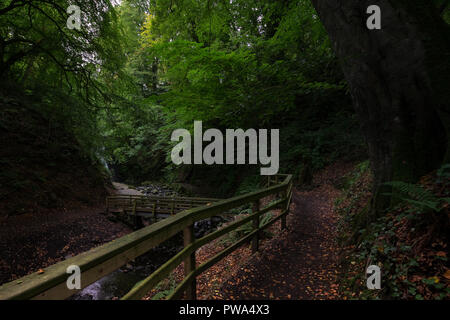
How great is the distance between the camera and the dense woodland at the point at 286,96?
2988 millimetres

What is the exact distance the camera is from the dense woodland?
2.99 metres

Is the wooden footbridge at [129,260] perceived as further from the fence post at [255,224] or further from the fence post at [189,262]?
the fence post at [255,224]

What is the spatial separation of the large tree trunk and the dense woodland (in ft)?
0.05

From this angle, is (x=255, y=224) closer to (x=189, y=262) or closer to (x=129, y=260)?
(x=189, y=262)

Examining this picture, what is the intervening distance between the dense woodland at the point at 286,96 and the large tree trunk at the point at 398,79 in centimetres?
1

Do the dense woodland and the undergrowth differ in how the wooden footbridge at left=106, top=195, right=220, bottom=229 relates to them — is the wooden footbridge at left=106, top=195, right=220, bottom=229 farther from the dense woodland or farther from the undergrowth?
the undergrowth

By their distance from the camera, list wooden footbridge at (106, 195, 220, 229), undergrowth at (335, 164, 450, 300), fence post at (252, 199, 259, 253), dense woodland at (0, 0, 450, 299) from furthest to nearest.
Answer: wooden footbridge at (106, 195, 220, 229) → fence post at (252, 199, 259, 253) → dense woodland at (0, 0, 450, 299) → undergrowth at (335, 164, 450, 300)

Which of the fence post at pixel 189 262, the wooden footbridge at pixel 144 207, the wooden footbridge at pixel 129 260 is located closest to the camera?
the wooden footbridge at pixel 129 260

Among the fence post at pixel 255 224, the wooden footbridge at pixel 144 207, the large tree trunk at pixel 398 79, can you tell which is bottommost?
the wooden footbridge at pixel 144 207

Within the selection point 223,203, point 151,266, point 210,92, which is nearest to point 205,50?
point 210,92

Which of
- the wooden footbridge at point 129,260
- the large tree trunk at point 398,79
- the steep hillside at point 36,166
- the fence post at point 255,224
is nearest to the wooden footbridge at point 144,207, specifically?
the steep hillside at point 36,166

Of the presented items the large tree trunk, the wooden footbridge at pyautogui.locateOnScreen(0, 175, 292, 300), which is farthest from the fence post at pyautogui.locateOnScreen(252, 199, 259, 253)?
the large tree trunk
